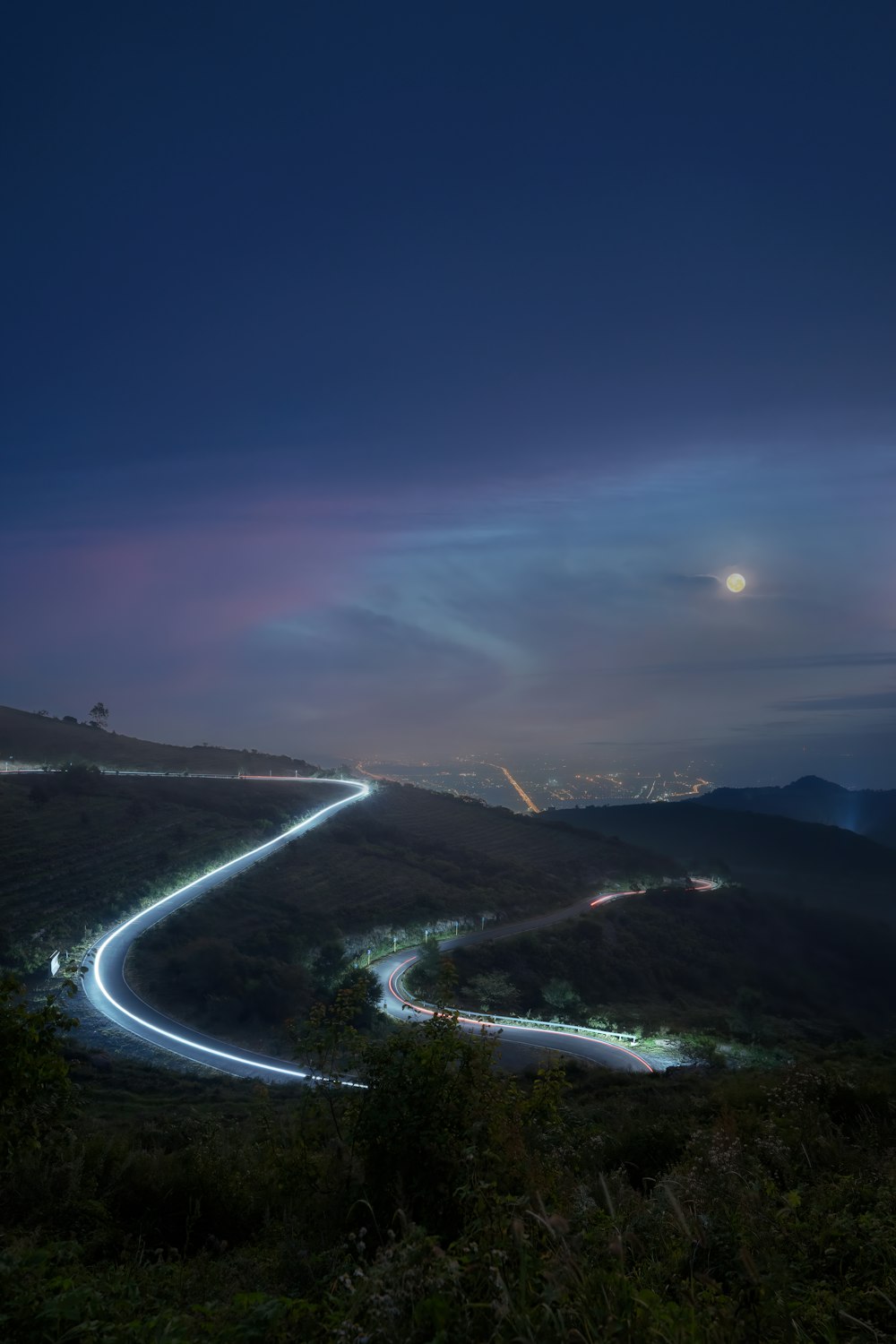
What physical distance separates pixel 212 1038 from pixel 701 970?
3904 centimetres

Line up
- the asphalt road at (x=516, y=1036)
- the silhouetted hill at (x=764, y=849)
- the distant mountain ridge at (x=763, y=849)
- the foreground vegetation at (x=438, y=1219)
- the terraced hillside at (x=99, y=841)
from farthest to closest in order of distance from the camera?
1. the silhouetted hill at (x=764, y=849)
2. the distant mountain ridge at (x=763, y=849)
3. the terraced hillside at (x=99, y=841)
4. the asphalt road at (x=516, y=1036)
5. the foreground vegetation at (x=438, y=1219)

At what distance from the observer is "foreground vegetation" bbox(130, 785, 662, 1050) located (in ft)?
110

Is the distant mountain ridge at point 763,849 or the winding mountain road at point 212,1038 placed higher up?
the winding mountain road at point 212,1038

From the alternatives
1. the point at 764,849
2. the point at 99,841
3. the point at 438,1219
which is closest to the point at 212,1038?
the point at 99,841

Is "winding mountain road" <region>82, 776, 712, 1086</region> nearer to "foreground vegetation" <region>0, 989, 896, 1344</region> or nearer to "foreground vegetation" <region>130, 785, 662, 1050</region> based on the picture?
"foreground vegetation" <region>130, 785, 662, 1050</region>

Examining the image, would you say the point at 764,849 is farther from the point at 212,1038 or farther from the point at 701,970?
the point at 212,1038

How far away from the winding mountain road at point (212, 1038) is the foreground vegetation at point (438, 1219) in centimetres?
1106

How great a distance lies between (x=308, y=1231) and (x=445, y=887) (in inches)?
2223

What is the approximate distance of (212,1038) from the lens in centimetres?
2900

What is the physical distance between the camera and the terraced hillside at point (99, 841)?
3800 centimetres

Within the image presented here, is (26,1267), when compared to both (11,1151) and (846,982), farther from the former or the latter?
(846,982)

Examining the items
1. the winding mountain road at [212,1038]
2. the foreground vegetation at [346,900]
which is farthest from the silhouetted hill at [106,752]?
the winding mountain road at [212,1038]

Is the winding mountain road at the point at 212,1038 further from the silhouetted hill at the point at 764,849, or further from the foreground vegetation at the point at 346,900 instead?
the silhouetted hill at the point at 764,849

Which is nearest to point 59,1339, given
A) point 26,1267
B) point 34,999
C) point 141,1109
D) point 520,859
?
point 26,1267
